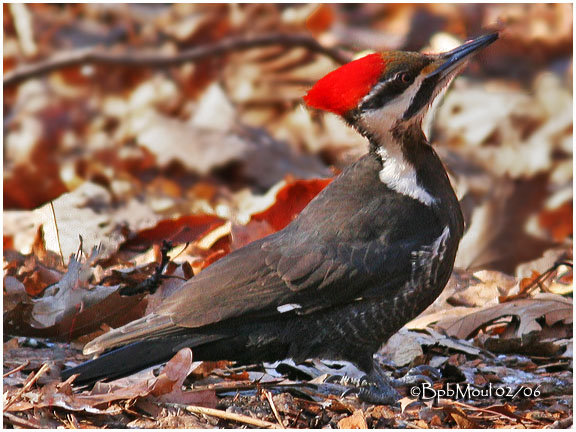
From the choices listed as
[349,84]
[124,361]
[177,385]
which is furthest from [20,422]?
[349,84]

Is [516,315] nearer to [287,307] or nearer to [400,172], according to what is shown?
[400,172]

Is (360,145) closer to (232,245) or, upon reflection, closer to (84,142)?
(232,245)

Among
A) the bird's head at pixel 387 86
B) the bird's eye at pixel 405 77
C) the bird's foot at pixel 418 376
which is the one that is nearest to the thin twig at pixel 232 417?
the bird's foot at pixel 418 376

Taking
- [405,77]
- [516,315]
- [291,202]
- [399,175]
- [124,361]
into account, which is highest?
[405,77]

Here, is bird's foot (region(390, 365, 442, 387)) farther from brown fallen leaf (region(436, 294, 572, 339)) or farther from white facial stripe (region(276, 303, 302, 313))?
white facial stripe (region(276, 303, 302, 313))

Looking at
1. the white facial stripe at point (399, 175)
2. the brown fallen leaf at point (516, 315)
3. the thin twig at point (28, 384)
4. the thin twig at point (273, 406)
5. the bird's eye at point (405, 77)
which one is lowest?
the brown fallen leaf at point (516, 315)

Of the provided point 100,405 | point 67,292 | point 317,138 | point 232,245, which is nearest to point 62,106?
point 317,138

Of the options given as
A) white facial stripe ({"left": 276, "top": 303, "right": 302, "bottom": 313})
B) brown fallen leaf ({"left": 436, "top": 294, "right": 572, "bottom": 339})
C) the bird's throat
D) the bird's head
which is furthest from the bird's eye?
brown fallen leaf ({"left": 436, "top": 294, "right": 572, "bottom": 339})

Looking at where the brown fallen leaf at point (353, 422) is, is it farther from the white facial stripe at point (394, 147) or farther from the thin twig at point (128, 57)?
the thin twig at point (128, 57)

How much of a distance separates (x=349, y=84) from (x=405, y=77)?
184 mm

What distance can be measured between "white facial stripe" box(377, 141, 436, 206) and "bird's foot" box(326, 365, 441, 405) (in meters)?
0.60

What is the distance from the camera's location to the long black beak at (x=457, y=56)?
2842mm

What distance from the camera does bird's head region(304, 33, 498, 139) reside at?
2791 millimetres

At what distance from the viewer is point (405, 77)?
9.25 ft
